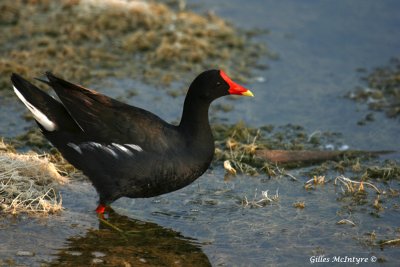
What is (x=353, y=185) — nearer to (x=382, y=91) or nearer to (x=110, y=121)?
(x=110, y=121)

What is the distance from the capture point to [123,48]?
9906mm

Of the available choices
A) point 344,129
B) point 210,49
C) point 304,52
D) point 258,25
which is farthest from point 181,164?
point 258,25

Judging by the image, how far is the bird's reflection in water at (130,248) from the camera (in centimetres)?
529

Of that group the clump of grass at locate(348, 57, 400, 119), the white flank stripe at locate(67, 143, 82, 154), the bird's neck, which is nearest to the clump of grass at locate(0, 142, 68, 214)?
the white flank stripe at locate(67, 143, 82, 154)

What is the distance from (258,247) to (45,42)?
522 centimetres

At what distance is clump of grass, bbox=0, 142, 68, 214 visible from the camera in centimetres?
590

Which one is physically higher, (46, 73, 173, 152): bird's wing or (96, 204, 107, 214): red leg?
(46, 73, 173, 152): bird's wing

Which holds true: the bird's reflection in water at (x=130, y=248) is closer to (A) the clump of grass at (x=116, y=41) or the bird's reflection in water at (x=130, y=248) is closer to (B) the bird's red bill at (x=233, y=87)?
(B) the bird's red bill at (x=233, y=87)

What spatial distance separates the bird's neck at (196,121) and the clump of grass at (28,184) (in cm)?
119

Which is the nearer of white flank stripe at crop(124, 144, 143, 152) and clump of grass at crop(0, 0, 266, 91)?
white flank stripe at crop(124, 144, 143, 152)

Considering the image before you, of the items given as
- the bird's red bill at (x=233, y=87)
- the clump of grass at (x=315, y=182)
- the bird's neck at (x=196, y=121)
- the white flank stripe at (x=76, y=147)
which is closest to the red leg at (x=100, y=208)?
the white flank stripe at (x=76, y=147)

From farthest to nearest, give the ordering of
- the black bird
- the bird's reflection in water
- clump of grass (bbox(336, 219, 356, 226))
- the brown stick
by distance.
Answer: the brown stick
clump of grass (bbox(336, 219, 356, 226))
the black bird
the bird's reflection in water

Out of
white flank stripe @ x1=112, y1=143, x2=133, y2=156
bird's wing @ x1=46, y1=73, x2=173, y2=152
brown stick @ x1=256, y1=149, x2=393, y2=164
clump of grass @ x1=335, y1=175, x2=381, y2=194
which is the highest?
bird's wing @ x1=46, y1=73, x2=173, y2=152
